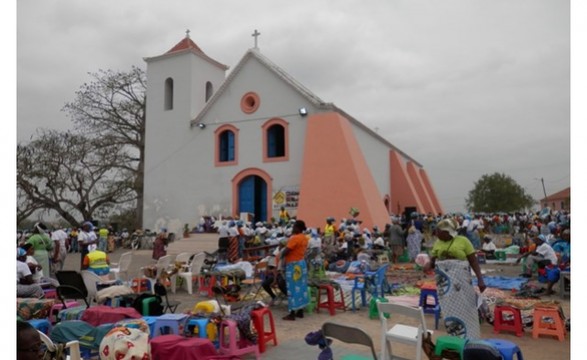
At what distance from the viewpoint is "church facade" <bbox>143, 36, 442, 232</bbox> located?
1859cm

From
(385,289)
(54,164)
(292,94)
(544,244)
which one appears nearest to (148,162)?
(54,164)

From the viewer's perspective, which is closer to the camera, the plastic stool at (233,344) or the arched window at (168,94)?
the plastic stool at (233,344)

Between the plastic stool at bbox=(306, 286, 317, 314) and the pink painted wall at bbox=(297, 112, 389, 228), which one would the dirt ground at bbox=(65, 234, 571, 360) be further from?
the pink painted wall at bbox=(297, 112, 389, 228)

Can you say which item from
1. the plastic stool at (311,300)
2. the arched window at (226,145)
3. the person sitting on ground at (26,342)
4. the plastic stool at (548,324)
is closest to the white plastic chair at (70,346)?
the person sitting on ground at (26,342)

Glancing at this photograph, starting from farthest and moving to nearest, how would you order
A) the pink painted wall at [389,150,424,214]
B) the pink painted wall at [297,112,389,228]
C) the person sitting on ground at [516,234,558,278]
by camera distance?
the pink painted wall at [389,150,424,214]
the pink painted wall at [297,112,389,228]
the person sitting on ground at [516,234,558,278]

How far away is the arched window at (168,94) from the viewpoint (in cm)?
2398

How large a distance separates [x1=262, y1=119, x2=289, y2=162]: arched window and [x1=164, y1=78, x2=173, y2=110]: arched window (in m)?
6.54

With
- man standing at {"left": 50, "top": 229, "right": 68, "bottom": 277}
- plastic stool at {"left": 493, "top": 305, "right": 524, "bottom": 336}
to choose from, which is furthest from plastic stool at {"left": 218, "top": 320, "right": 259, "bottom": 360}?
man standing at {"left": 50, "top": 229, "right": 68, "bottom": 277}

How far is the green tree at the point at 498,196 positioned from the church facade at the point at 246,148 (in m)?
37.7

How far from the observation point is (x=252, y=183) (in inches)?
837

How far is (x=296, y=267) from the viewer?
6.89 meters

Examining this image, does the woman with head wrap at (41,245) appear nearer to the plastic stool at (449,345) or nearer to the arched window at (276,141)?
the plastic stool at (449,345)

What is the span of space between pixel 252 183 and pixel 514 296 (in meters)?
14.3

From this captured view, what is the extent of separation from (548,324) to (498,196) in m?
56.1
